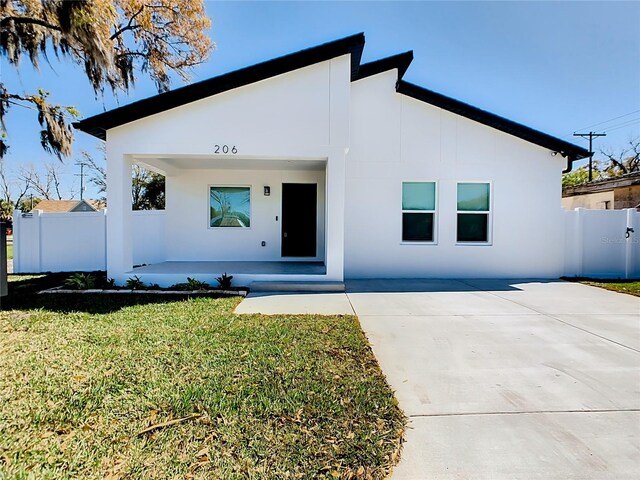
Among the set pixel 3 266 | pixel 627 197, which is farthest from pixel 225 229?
pixel 627 197

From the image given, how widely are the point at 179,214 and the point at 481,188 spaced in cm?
904

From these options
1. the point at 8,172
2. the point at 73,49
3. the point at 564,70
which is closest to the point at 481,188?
the point at 564,70

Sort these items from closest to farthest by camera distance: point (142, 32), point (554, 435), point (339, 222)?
point (554, 435) < point (339, 222) < point (142, 32)

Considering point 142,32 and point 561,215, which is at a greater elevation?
point 142,32

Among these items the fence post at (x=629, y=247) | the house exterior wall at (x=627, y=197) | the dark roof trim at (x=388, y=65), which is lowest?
the fence post at (x=629, y=247)

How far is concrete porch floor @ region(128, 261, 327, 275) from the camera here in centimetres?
831

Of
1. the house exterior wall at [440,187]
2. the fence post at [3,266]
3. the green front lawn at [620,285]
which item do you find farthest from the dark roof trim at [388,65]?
the fence post at [3,266]

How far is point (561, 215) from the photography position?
31.5 feet

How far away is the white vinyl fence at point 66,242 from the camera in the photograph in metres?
9.64

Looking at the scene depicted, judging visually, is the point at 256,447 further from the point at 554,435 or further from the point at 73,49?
the point at 73,49

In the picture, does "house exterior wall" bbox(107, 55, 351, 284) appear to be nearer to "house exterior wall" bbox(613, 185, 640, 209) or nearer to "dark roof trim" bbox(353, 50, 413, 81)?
"dark roof trim" bbox(353, 50, 413, 81)

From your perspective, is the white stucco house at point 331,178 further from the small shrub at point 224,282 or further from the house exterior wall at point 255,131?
the small shrub at point 224,282

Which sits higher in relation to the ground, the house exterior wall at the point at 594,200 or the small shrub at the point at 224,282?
the house exterior wall at the point at 594,200

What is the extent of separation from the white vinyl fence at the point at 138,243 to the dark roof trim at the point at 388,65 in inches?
242
